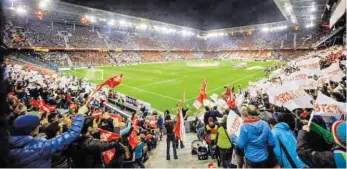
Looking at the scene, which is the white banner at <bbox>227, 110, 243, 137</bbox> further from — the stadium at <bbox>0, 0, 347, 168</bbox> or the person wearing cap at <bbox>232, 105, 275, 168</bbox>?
the person wearing cap at <bbox>232, 105, 275, 168</bbox>

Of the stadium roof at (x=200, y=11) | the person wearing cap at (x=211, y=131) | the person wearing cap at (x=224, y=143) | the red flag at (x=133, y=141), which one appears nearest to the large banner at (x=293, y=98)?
the person wearing cap at (x=224, y=143)

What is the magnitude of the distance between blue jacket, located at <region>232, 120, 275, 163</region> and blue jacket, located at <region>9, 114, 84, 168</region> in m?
2.98

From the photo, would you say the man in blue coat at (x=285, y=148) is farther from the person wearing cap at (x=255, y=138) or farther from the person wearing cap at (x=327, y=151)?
the person wearing cap at (x=327, y=151)

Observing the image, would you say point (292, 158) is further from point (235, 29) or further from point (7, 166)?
point (235, 29)

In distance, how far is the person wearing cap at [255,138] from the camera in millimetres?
3885

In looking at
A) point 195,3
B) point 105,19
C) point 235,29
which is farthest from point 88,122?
point 235,29

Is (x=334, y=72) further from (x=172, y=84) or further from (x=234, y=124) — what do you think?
(x=172, y=84)

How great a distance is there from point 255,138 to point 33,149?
3637mm

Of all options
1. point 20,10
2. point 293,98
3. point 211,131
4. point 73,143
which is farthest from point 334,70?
point 20,10

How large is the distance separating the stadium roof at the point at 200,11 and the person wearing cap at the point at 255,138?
50442 millimetres

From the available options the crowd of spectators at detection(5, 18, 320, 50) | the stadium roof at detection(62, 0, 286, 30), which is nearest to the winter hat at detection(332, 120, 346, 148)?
the crowd of spectators at detection(5, 18, 320, 50)

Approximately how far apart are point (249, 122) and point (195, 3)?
72.8 m

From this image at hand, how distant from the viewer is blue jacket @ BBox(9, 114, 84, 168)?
2.95 metres

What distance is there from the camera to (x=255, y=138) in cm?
393
